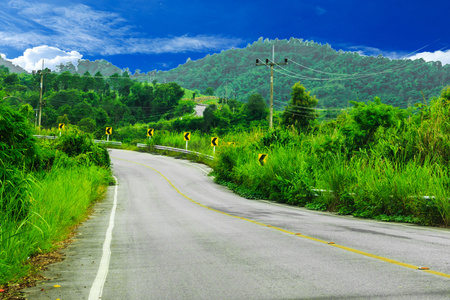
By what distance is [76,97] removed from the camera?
124062mm

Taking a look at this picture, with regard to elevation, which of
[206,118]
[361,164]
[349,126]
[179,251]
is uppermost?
[206,118]

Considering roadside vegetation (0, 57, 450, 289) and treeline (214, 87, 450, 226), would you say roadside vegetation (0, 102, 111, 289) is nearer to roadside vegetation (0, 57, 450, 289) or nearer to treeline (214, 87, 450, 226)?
roadside vegetation (0, 57, 450, 289)

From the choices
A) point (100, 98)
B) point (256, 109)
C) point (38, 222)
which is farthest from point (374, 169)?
point (100, 98)

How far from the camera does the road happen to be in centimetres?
500

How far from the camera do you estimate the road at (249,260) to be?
197 inches

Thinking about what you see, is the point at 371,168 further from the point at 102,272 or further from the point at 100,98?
the point at 100,98

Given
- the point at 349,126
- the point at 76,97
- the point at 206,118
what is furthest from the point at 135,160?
the point at 76,97

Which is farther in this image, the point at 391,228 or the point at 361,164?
the point at 361,164

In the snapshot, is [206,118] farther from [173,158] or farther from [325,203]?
[325,203]

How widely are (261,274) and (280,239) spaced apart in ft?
9.71

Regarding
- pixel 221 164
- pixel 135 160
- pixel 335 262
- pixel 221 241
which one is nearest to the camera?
pixel 335 262

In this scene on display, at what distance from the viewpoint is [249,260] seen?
662cm

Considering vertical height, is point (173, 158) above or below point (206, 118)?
below

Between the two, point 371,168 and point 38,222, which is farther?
point 371,168
